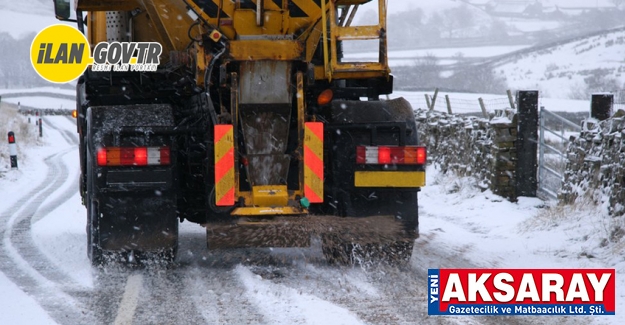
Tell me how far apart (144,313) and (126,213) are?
1.55 m

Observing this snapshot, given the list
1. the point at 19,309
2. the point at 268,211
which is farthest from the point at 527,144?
the point at 19,309

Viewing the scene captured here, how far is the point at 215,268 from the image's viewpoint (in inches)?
299

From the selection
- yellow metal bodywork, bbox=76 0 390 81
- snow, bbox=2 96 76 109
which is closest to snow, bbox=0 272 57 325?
yellow metal bodywork, bbox=76 0 390 81

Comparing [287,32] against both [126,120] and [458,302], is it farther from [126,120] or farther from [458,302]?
[458,302]

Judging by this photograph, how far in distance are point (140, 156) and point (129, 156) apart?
9cm

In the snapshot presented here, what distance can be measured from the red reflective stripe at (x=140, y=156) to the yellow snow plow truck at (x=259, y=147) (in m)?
0.02

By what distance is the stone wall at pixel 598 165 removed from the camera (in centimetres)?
838

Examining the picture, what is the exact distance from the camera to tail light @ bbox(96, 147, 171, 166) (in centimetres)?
714

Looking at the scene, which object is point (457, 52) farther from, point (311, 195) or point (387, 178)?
point (311, 195)

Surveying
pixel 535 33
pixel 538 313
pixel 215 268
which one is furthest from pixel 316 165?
pixel 535 33

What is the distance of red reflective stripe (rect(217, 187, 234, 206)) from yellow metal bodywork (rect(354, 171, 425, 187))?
1131mm

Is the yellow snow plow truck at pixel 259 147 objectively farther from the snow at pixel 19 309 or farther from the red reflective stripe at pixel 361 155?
the snow at pixel 19 309

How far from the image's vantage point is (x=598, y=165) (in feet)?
29.8

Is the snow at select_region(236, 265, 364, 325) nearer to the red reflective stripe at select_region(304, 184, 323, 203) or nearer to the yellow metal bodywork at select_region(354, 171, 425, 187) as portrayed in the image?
the red reflective stripe at select_region(304, 184, 323, 203)
